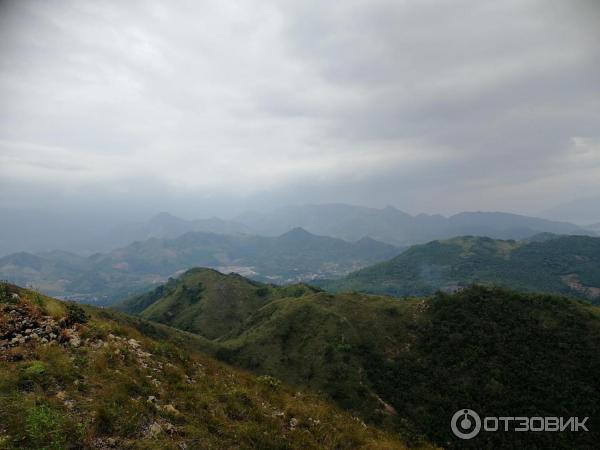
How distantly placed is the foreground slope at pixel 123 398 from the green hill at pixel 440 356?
45234 millimetres

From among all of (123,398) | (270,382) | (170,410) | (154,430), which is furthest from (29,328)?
(270,382)

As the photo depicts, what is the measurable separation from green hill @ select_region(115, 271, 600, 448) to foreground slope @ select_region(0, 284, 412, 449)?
45.2m

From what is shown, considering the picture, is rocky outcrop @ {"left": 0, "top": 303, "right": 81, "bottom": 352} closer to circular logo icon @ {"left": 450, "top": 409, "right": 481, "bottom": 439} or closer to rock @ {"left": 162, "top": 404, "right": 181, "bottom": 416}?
rock @ {"left": 162, "top": 404, "right": 181, "bottom": 416}

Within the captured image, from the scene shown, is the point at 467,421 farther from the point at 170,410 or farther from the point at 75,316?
the point at 75,316

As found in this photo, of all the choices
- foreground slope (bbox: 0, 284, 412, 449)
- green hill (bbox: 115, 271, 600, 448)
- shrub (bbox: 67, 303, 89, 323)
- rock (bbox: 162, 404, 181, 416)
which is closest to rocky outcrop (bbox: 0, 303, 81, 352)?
foreground slope (bbox: 0, 284, 412, 449)

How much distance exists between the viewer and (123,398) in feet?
47.6

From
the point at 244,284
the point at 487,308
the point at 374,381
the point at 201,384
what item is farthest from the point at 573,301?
the point at 244,284

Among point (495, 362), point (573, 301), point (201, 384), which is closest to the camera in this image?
point (201, 384)

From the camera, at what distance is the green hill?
60.4 metres

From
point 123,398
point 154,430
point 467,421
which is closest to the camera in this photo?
point 154,430

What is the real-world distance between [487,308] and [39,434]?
103m

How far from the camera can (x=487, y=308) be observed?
89188 millimetres

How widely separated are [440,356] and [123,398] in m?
78.9

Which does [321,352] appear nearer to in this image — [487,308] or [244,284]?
[487,308]
